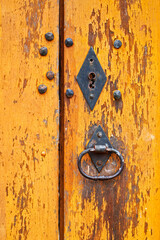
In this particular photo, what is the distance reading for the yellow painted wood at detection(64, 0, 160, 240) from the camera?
2.13 feet

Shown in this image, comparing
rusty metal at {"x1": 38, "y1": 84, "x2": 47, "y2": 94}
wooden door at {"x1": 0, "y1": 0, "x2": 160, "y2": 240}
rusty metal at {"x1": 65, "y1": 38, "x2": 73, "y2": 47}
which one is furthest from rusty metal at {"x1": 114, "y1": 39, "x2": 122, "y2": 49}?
rusty metal at {"x1": 38, "y1": 84, "x2": 47, "y2": 94}

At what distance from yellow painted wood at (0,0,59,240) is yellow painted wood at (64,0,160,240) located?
0.04m

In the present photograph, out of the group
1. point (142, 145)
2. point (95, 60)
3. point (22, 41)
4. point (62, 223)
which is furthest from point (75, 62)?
point (62, 223)

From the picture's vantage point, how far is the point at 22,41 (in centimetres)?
64

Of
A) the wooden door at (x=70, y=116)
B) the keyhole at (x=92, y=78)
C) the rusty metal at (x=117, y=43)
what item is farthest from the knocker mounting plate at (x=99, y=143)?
the rusty metal at (x=117, y=43)

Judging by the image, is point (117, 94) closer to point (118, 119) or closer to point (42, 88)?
point (118, 119)

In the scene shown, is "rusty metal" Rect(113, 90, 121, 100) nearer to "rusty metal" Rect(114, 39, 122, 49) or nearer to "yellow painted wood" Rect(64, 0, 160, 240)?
"yellow painted wood" Rect(64, 0, 160, 240)

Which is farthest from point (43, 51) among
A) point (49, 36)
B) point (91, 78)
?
point (91, 78)

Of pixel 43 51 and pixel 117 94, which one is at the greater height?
pixel 43 51

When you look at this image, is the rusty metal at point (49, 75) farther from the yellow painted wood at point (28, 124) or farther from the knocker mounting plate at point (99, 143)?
the knocker mounting plate at point (99, 143)

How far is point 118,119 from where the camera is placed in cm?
66

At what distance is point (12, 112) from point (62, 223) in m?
0.35

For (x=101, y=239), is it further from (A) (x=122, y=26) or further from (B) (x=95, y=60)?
(A) (x=122, y=26)

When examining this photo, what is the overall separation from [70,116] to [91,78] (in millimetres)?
125
